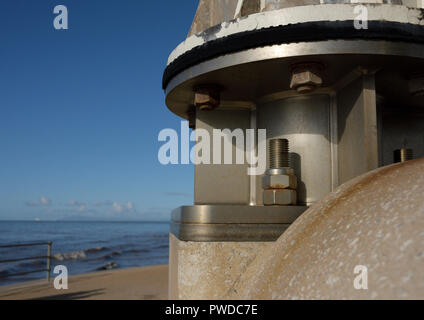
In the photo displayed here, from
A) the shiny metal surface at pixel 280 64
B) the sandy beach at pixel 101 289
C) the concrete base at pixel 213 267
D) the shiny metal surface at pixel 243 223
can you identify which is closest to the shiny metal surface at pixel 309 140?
the shiny metal surface at pixel 280 64

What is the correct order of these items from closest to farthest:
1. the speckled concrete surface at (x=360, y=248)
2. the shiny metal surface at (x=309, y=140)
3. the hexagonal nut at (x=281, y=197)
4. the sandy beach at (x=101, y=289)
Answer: the speckled concrete surface at (x=360, y=248), the hexagonal nut at (x=281, y=197), the shiny metal surface at (x=309, y=140), the sandy beach at (x=101, y=289)

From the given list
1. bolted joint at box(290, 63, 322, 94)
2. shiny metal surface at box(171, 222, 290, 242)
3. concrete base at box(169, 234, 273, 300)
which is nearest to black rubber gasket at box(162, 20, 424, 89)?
bolted joint at box(290, 63, 322, 94)

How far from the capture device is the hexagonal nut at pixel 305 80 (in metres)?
1.99

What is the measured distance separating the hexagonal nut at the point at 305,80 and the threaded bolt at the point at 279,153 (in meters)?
0.36

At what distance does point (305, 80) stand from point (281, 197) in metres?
0.71

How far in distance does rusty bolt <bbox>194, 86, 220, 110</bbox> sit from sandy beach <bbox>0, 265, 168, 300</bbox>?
454cm

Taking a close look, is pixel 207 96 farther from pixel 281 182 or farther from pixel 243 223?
pixel 243 223

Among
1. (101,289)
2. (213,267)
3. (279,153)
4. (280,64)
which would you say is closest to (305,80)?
(280,64)

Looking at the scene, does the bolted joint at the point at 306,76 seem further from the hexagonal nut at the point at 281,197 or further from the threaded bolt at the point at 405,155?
the threaded bolt at the point at 405,155

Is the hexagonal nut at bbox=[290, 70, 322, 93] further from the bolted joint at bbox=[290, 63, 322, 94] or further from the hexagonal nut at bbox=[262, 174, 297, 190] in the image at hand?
the hexagonal nut at bbox=[262, 174, 297, 190]

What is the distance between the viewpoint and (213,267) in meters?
1.95

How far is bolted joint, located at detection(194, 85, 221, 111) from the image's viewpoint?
2.42 metres
